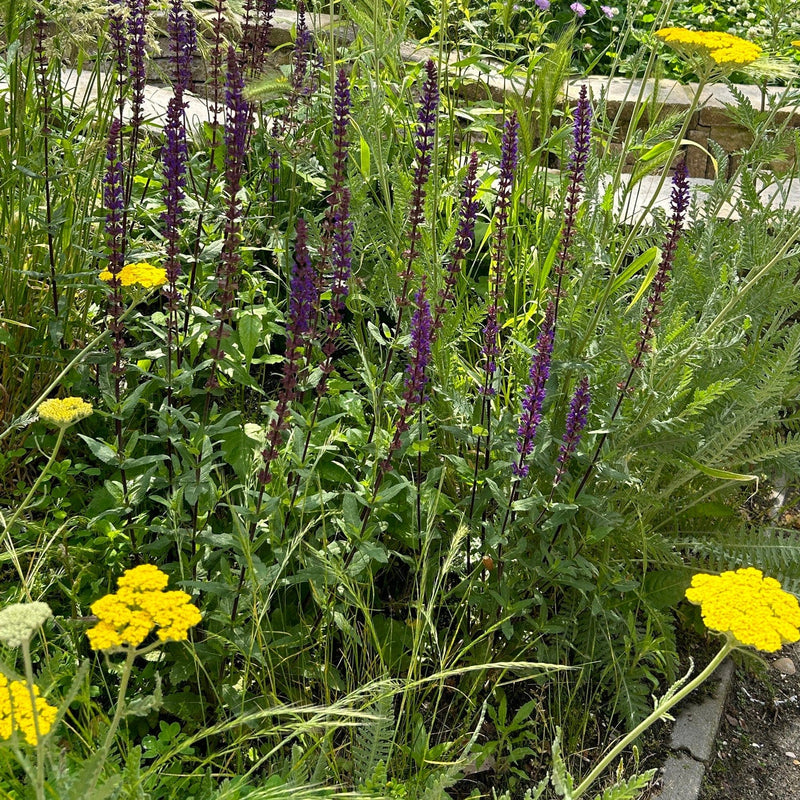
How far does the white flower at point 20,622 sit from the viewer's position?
1.13m

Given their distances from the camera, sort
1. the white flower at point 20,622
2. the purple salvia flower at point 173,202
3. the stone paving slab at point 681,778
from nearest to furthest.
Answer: the white flower at point 20,622, the purple salvia flower at point 173,202, the stone paving slab at point 681,778

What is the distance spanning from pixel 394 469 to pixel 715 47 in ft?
3.89

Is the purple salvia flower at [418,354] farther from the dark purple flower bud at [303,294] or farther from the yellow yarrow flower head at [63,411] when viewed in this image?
the yellow yarrow flower head at [63,411]

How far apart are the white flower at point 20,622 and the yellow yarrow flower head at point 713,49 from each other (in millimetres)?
1597

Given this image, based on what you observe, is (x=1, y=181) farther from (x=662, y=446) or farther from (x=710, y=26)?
(x=710, y=26)

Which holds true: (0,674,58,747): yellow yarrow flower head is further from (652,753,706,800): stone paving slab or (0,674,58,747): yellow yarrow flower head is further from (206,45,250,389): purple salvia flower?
(652,753,706,800): stone paving slab

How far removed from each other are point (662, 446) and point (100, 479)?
5.32 ft

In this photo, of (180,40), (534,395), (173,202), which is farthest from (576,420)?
(180,40)

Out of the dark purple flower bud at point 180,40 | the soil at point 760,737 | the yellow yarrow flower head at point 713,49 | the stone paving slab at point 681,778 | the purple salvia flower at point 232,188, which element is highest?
the yellow yarrow flower head at point 713,49

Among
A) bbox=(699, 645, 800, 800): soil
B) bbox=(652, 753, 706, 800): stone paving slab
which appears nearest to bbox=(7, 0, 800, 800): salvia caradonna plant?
bbox=(652, 753, 706, 800): stone paving slab

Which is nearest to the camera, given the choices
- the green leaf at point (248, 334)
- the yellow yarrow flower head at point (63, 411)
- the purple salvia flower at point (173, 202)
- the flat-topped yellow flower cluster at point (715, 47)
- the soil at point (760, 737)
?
the yellow yarrow flower head at point (63, 411)

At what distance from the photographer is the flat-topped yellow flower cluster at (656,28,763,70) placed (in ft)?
6.02

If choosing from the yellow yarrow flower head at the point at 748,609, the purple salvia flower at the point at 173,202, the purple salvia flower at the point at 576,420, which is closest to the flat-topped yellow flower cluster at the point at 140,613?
the yellow yarrow flower head at the point at 748,609

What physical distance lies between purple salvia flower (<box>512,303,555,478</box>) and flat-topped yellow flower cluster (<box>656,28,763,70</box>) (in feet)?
2.05
